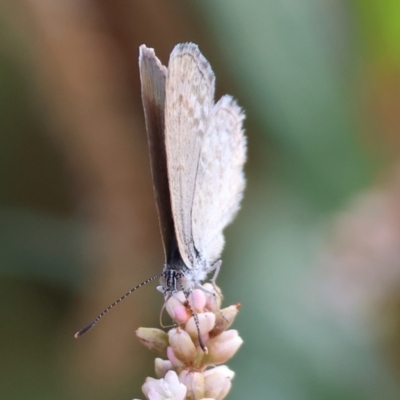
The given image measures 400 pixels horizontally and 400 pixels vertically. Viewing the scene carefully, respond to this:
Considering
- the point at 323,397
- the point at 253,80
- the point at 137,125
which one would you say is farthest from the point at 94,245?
the point at 323,397

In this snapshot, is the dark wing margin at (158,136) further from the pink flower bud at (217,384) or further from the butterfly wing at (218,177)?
the pink flower bud at (217,384)

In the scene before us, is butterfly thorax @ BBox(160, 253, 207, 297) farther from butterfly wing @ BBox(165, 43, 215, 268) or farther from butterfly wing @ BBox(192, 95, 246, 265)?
butterfly wing @ BBox(192, 95, 246, 265)

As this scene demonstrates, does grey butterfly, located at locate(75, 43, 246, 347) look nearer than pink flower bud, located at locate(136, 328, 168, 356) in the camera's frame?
No

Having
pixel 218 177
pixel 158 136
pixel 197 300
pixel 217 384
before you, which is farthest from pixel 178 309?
pixel 218 177

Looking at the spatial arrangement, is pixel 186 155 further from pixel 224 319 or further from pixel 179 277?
pixel 224 319

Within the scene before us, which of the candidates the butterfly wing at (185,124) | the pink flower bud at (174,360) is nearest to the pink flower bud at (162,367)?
the pink flower bud at (174,360)

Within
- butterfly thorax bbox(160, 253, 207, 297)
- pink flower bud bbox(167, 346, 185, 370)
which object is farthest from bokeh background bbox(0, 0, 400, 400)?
pink flower bud bbox(167, 346, 185, 370)

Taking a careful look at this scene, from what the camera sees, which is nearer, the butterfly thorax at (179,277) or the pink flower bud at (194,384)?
the pink flower bud at (194,384)
